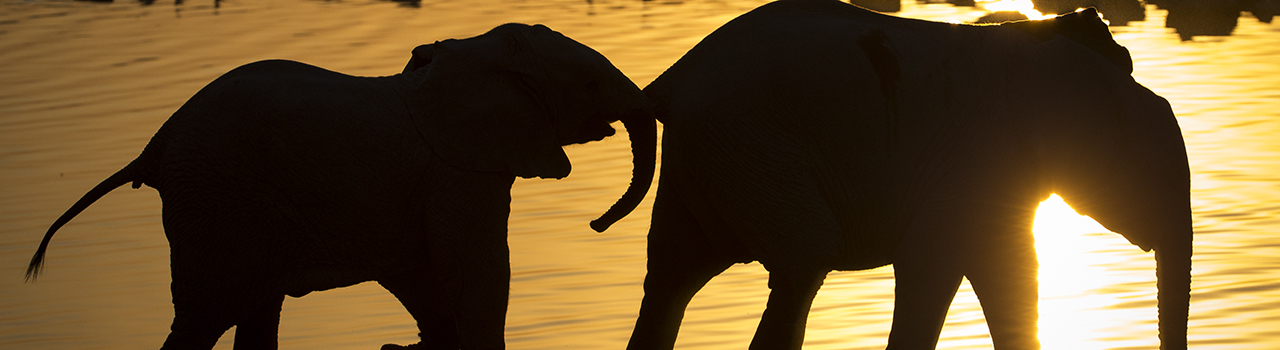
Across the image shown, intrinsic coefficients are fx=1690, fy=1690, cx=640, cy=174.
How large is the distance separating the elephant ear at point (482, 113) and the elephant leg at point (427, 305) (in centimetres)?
46

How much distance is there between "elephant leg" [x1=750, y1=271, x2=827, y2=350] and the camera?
5.49 meters

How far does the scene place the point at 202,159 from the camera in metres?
5.13

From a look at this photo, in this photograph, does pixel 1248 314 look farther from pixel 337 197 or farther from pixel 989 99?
pixel 337 197

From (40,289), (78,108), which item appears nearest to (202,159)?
(40,289)

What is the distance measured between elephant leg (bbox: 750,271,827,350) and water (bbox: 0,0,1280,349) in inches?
33.2

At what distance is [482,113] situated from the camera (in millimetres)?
5535

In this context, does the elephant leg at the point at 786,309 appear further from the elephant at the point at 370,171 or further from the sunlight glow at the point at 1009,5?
the sunlight glow at the point at 1009,5

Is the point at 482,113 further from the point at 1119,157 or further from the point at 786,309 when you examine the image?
the point at 1119,157

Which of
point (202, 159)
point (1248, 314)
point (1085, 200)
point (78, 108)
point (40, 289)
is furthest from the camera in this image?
point (78, 108)

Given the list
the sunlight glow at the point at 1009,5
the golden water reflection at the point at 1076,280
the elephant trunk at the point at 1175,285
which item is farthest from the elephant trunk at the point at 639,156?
the sunlight glow at the point at 1009,5

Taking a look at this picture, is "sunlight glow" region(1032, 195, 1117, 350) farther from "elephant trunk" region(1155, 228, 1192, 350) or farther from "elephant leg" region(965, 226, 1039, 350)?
"elephant leg" region(965, 226, 1039, 350)

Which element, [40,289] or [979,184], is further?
[40,289]

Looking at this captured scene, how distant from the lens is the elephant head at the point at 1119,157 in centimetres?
539

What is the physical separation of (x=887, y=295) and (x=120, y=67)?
441 inches
